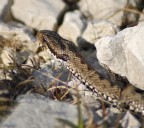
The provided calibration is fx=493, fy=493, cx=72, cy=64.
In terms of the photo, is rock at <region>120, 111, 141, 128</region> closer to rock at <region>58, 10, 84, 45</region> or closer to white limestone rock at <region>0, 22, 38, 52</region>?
white limestone rock at <region>0, 22, 38, 52</region>

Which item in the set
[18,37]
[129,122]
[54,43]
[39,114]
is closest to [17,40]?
[18,37]

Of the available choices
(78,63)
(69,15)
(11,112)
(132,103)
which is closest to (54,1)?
Result: (69,15)

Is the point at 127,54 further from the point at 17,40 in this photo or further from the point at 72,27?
the point at 17,40

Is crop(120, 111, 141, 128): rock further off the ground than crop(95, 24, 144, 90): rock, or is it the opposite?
crop(95, 24, 144, 90): rock

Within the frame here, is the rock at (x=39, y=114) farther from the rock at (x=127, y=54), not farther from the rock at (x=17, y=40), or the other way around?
the rock at (x=17, y=40)

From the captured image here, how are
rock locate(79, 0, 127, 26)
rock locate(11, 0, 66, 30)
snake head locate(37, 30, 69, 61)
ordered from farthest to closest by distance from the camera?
rock locate(79, 0, 127, 26)
rock locate(11, 0, 66, 30)
snake head locate(37, 30, 69, 61)

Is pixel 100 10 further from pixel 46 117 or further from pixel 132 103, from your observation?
pixel 46 117

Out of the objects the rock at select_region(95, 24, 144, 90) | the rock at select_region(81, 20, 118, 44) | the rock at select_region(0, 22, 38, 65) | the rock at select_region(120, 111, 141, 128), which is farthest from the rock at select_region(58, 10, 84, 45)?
the rock at select_region(120, 111, 141, 128)
